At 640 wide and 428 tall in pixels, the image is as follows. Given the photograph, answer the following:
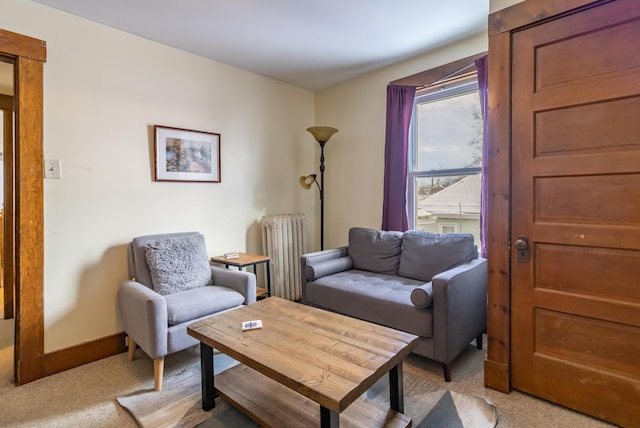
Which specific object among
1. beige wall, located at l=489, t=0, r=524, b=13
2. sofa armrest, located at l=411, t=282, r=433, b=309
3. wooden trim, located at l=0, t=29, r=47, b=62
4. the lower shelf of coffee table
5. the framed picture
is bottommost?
the lower shelf of coffee table

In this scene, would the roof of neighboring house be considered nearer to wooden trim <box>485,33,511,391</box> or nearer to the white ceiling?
wooden trim <box>485,33,511,391</box>

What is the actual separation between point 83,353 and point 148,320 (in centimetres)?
84

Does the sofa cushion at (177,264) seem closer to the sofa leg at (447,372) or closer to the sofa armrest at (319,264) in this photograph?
the sofa armrest at (319,264)

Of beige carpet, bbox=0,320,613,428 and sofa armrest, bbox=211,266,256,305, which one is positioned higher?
sofa armrest, bbox=211,266,256,305

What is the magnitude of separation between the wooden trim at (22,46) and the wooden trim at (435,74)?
276 cm

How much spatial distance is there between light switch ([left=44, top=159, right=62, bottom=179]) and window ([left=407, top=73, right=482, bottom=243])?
286 centimetres

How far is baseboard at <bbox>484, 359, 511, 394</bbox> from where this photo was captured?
6.34ft

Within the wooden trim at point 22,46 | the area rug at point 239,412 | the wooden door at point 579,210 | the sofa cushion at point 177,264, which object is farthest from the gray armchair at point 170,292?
the wooden door at point 579,210

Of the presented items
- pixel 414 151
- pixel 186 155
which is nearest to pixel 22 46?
pixel 186 155

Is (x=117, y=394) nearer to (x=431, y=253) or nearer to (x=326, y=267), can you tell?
(x=326, y=267)

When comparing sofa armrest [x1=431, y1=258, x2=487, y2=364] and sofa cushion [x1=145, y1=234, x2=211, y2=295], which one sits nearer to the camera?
sofa armrest [x1=431, y1=258, x2=487, y2=364]

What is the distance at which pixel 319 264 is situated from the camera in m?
2.88

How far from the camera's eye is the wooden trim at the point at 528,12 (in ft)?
5.50

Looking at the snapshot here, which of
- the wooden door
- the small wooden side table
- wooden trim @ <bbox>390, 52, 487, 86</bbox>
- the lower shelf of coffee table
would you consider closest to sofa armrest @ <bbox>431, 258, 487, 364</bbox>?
the wooden door
